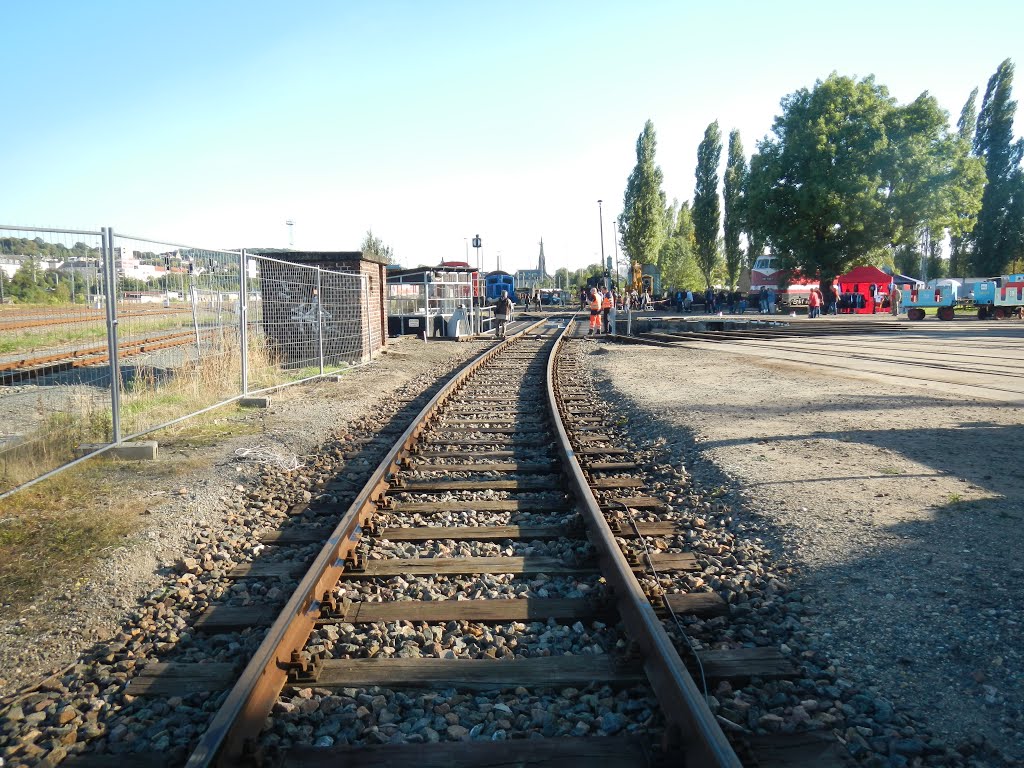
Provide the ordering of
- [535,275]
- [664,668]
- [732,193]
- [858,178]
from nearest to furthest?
[664,668] → [858,178] → [732,193] → [535,275]

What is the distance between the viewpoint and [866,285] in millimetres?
56156

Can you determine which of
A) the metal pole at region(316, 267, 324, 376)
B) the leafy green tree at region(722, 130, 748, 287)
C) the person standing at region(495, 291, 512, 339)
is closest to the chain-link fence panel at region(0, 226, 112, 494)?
the metal pole at region(316, 267, 324, 376)

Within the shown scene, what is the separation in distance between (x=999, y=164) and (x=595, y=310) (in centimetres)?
4964

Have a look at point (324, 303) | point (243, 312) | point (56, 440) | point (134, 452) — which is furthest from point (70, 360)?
point (324, 303)

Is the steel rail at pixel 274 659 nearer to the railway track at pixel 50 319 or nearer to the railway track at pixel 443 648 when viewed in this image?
the railway track at pixel 443 648

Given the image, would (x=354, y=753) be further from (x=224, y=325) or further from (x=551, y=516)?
(x=224, y=325)

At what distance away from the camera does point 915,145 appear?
4778 cm

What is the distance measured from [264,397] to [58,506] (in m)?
5.16

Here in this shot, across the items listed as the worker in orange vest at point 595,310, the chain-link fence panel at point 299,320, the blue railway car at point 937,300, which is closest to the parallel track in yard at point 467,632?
the chain-link fence panel at point 299,320

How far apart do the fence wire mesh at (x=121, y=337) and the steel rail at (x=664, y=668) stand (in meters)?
4.63

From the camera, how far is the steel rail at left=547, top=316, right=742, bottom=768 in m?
2.62

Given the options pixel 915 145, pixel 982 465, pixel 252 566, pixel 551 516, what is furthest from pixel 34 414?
pixel 915 145

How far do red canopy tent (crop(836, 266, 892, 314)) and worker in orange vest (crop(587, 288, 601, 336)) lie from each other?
2922 cm

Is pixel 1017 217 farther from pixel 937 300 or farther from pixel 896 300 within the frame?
pixel 937 300
